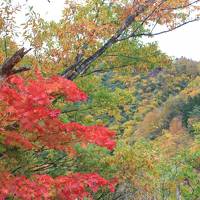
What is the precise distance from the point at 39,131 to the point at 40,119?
182 mm

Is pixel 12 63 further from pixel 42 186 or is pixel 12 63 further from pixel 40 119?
pixel 42 186

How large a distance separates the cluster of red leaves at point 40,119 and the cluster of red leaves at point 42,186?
0.50 meters

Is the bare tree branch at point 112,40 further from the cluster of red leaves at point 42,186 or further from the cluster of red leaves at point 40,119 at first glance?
the cluster of red leaves at point 42,186

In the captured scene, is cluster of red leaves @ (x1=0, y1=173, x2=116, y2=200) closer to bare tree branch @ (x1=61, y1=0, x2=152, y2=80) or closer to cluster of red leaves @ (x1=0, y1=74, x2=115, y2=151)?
cluster of red leaves @ (x1=0, y1=74, x2=115, y2=151)

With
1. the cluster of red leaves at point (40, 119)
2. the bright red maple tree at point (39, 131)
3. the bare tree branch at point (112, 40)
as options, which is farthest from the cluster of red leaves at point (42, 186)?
the bare tree branch at point (112, 40)

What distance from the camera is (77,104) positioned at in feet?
46.9

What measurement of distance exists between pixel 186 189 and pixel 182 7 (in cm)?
932

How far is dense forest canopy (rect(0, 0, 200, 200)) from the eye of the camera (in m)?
6.72

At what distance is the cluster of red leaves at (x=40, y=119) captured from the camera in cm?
646

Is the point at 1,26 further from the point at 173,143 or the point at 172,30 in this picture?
the point at 173,143

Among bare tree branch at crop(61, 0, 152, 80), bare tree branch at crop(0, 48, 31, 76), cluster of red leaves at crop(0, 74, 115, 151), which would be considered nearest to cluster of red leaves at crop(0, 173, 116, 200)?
cluster of red leaves at crop(0, 74, 115, 151)

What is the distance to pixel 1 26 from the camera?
10.7 m

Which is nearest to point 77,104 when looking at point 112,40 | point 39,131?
point 112,40

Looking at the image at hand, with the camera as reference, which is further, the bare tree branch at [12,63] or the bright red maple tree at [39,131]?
the bare tree branch at [12,63]
